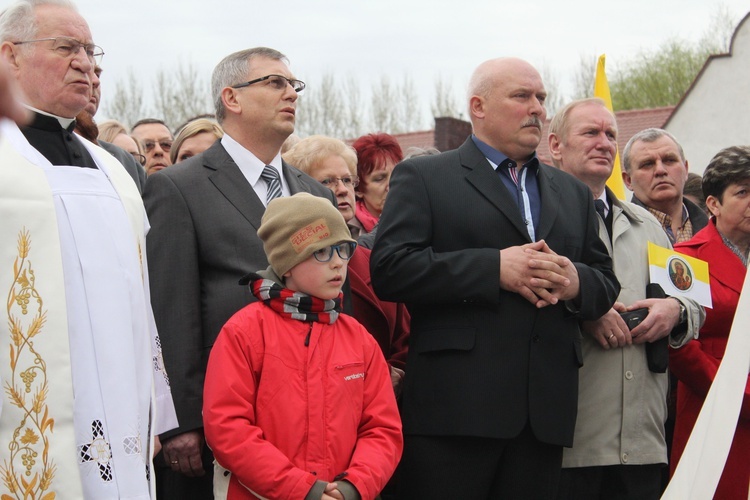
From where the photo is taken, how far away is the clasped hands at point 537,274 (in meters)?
3.93

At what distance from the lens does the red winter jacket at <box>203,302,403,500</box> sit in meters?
3.28

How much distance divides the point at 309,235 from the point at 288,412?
0.65 meters

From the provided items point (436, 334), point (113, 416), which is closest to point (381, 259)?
point (436, 334)

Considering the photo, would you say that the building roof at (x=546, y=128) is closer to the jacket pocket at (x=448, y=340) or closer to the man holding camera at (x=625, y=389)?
the man holding camera at (x=625, y=389)

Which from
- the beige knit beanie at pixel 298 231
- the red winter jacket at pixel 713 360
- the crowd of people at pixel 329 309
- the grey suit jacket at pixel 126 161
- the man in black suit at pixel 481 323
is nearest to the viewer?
the crowd of people at pixel 329 309

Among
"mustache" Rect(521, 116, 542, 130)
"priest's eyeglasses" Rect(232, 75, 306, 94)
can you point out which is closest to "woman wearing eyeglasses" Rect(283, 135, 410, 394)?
"priest's eyeglasses" Rect(232, 75, 306, 94)

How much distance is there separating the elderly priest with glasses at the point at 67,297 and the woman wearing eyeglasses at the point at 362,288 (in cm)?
122

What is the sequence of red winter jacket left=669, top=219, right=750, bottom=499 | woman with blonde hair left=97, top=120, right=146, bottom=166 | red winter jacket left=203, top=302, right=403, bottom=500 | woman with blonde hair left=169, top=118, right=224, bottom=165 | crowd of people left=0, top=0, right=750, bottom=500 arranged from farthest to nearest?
woman with blonde hair left=97, top=120, right=146, bottom=166
woman with blonde hair left=169, top=118, right=224, bottom=165
red winter jacket left=669, top=219, right=750, bottom=499
red winter jacket left=203, top=302, right=403, bottom=500
crowd of people left=0, top=0, right=750, bottom=500

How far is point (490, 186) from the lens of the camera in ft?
13.8

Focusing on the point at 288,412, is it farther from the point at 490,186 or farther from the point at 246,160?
the point at 490,186

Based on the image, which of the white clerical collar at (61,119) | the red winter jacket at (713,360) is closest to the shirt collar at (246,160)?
the white clerical collar at (61,119)

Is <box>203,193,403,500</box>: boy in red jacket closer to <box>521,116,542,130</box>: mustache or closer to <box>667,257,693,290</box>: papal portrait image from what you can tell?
<box>521,116,542,130</box>: mustache

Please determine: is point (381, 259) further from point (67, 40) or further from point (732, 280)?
point (732, 280)

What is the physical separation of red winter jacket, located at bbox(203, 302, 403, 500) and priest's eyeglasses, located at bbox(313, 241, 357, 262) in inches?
9.9
